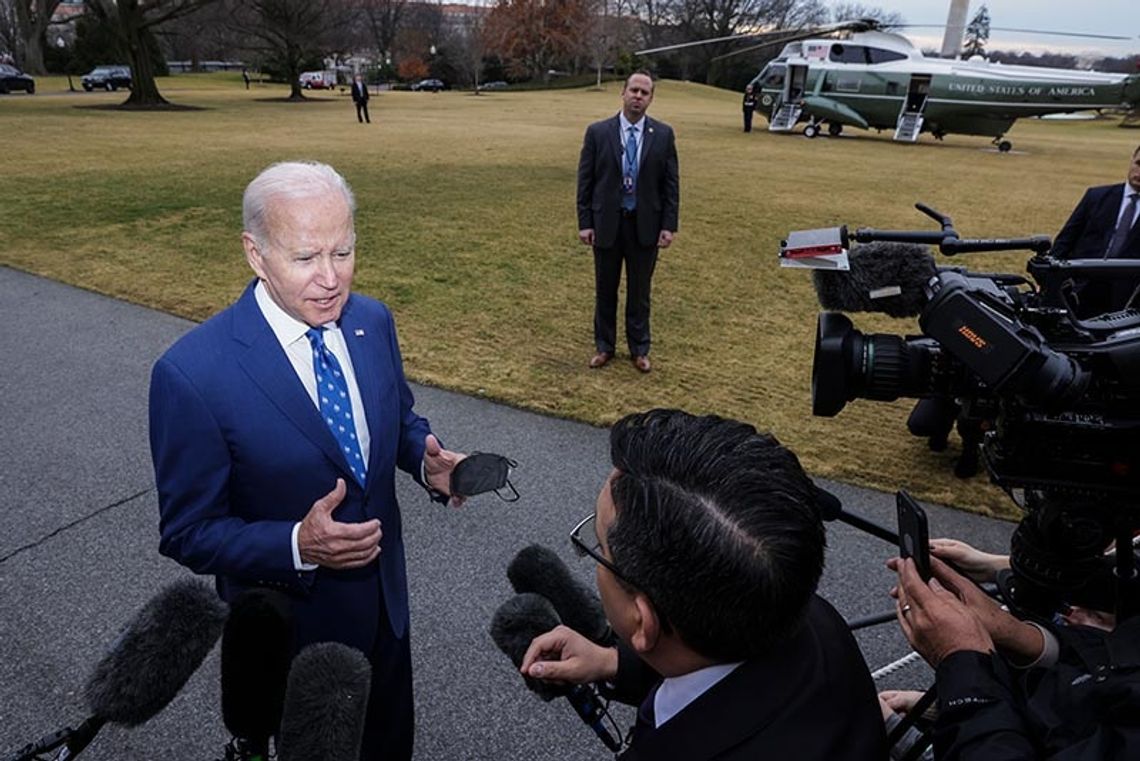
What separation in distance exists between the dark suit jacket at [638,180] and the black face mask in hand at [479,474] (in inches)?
154

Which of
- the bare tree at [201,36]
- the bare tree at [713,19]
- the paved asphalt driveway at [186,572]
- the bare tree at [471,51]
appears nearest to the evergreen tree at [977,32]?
the bare tree at [713,19]

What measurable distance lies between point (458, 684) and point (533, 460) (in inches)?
73.7

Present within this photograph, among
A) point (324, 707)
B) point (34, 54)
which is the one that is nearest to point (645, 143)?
point (324, 707)

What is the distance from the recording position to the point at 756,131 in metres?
30.9

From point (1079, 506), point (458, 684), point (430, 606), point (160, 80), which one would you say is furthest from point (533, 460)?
point (160, 80)

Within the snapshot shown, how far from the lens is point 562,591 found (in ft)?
5.49

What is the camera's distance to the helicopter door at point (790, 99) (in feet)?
94.5

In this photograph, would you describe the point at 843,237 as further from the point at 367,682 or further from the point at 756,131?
the point at 756,131

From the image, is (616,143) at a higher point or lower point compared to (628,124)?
lower

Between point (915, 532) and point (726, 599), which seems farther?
point (915, 532)

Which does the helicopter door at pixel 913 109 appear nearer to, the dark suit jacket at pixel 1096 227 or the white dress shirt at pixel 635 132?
the dark suit jacket at pixel 1096 227

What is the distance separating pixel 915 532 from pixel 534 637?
811 millimetres

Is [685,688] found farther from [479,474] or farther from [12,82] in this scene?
[12,82]

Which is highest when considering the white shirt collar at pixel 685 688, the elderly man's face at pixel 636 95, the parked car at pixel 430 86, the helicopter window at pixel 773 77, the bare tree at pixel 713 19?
the bare tree at pixel 713 19
